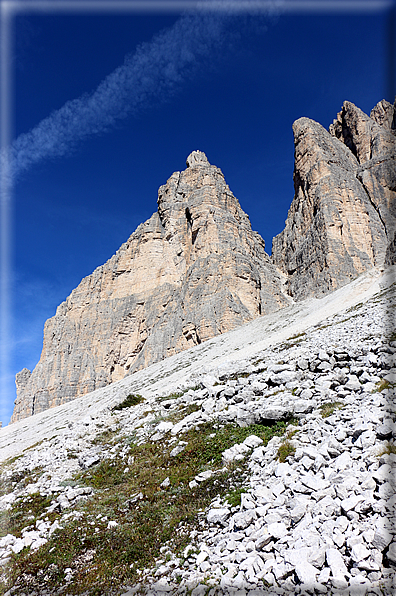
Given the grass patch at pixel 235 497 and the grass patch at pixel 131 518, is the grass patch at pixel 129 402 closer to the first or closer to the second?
the grass patch at pixel 131 518

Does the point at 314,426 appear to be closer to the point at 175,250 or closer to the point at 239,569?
the point at 239,569

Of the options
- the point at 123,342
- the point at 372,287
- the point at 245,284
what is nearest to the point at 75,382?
the point at 123,342

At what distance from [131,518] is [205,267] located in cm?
6632

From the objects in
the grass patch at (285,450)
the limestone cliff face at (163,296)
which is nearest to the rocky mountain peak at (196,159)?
the limestone cliff face at (163,296)

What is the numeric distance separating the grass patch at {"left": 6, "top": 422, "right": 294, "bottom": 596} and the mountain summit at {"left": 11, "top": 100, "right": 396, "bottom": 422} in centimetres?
5344

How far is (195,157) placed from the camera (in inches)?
3944

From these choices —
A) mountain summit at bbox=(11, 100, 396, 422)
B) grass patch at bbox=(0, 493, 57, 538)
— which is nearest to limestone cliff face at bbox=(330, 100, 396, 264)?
mountain summit at bbox=(11, 100, 396, 422)

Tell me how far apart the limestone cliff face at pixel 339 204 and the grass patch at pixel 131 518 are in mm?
65408

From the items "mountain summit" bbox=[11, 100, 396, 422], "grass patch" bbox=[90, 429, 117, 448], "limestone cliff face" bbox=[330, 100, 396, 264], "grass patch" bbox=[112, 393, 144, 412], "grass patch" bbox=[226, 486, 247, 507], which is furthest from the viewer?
"limestone cliff face" bbox=[330, 100, 396, 264]

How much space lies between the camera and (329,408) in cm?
877

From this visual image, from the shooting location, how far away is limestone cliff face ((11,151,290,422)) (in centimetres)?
6925

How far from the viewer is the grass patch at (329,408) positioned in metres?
8.48

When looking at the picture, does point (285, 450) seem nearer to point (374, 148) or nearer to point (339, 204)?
point (339, 204)

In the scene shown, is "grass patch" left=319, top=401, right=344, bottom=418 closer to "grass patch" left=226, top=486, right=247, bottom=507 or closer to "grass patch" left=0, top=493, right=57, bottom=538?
"grass patch" left=226, top=486, right=247, bottom=507
